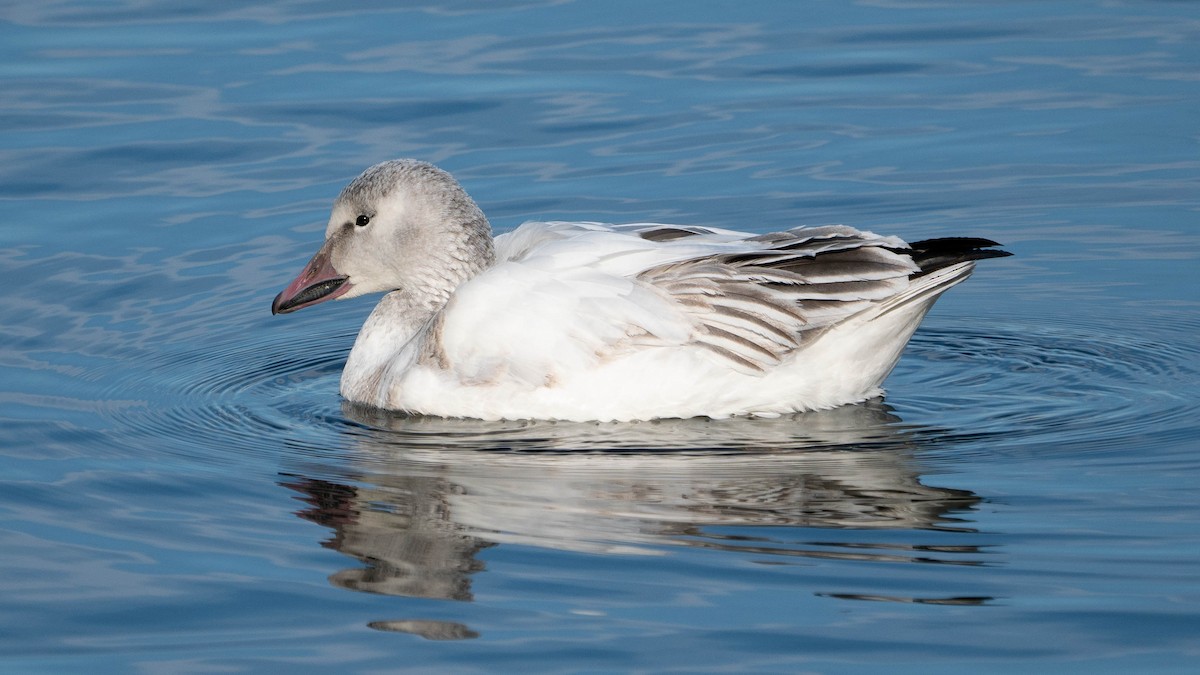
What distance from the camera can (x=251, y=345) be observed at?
34.7 ft

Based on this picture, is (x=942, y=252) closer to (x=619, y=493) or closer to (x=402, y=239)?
(x=619, y=493)

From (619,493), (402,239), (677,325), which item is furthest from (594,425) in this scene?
(402,239)

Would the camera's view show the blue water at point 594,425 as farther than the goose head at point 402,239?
No

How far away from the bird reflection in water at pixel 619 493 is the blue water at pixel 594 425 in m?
0.03

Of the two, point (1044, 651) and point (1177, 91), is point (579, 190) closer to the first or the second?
point (1177, 91)

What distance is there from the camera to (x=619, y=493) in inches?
301

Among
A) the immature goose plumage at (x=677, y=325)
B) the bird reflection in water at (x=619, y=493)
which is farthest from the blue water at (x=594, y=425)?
the immature goose plumage at (x=677, y=325)

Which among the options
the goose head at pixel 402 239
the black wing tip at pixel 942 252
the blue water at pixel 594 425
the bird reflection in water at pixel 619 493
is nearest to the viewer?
the blue water at pixel 594 425

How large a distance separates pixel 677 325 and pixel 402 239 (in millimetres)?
1795

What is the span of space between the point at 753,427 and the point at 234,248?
495cm

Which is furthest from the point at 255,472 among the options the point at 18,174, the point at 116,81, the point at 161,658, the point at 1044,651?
the point at 116,81

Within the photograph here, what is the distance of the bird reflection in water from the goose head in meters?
0.92

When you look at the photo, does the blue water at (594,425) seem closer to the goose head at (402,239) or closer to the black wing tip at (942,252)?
the goose head at (402,239)

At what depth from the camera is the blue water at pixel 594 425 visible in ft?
20.9
